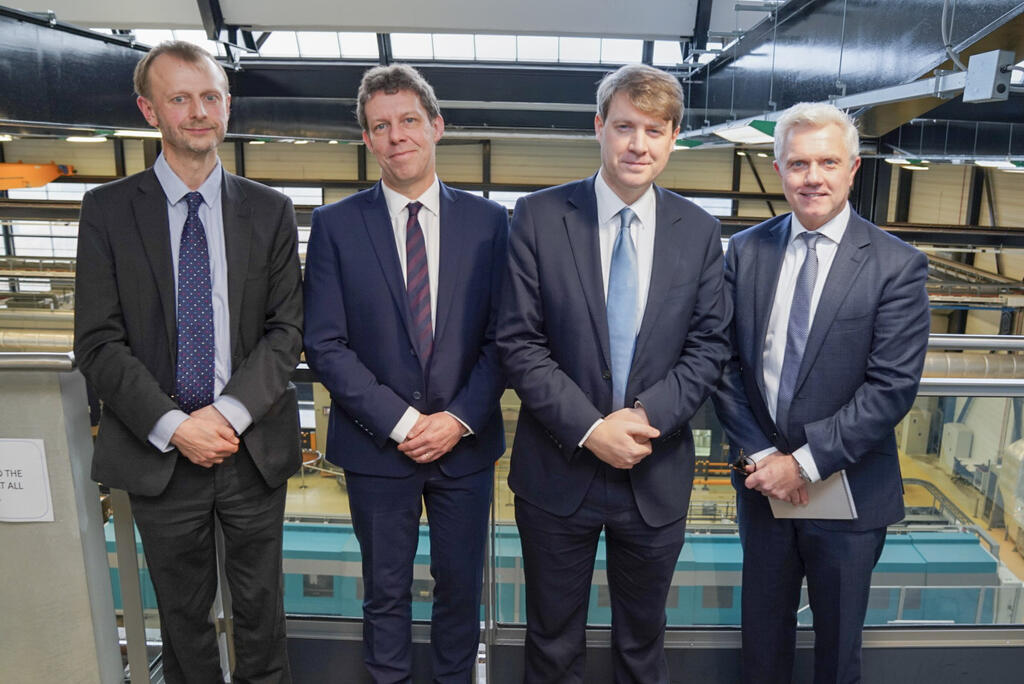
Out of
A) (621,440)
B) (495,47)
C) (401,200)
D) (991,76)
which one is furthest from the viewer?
(495,47)

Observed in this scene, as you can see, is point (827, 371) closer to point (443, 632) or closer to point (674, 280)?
point (674, 280)

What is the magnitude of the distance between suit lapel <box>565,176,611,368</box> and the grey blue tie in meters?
0.45

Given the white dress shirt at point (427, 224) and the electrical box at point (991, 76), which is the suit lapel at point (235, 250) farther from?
the electrical box at point (991, 76)

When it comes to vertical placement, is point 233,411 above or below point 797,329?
below

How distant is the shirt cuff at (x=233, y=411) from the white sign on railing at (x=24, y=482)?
537mm

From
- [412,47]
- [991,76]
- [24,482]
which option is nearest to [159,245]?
[24,482]

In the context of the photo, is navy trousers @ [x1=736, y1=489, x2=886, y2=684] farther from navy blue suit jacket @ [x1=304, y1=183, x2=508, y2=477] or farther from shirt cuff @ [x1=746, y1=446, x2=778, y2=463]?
navy blue suit jacket @ [x1=304, y1=183, x2=508, y2=477]

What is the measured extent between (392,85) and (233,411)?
2.90ft

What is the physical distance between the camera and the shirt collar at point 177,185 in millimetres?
1868

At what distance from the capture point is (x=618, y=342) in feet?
6.09

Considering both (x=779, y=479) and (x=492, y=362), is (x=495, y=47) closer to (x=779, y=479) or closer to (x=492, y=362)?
(x=492, y=362)

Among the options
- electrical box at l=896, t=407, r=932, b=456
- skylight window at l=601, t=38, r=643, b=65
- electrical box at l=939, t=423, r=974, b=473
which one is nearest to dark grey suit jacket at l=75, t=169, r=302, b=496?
electrical box at l=896, t=407, r=932, b=456

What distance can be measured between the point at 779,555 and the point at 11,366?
198 centimetres

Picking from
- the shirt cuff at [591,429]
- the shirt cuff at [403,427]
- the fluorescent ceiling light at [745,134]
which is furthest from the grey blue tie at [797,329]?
the fluorescent ceiling light at [745,134]
